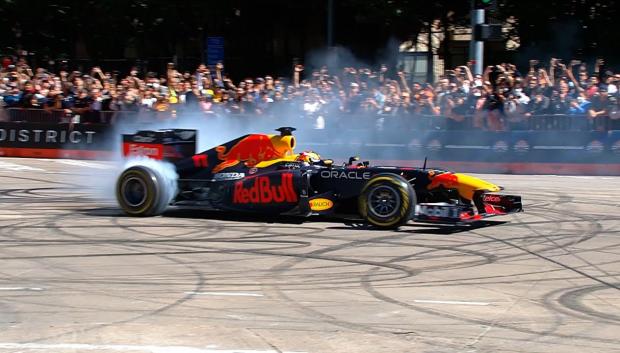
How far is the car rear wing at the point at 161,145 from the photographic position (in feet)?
42.1

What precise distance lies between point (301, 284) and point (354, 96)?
12.2 metres

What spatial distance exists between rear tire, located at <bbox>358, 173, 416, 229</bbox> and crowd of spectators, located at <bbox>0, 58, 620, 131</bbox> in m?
8.29

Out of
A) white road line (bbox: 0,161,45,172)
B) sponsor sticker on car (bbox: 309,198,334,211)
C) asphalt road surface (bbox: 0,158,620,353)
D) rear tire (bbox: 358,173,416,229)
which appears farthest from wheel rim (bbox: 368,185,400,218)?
white road line (bbox: 0,161,45,172)

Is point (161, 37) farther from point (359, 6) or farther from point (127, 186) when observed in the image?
point (127, 186)

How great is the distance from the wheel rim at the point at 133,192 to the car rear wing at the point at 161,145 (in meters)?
0.56

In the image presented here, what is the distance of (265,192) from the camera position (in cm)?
1178

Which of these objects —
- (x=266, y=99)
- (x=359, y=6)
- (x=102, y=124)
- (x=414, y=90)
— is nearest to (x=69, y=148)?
(x=102, y=124)

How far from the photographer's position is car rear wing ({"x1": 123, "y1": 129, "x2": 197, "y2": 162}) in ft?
42.1

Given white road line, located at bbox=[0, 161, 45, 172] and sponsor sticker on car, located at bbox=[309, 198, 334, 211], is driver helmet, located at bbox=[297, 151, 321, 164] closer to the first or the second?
sponsor sticker on car, located at bbox=[309, 198, 334, 211]

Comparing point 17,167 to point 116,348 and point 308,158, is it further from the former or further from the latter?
point 116,348

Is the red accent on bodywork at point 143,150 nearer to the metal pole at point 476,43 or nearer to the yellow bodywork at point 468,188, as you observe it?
the yellow bodywork at point 468,188

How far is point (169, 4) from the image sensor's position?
3203cm

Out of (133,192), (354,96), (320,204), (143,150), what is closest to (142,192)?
(133,192)

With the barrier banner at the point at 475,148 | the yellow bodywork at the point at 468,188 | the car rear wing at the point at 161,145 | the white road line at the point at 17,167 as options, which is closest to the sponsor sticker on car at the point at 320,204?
the yellow bodywork at the point at 468,188
